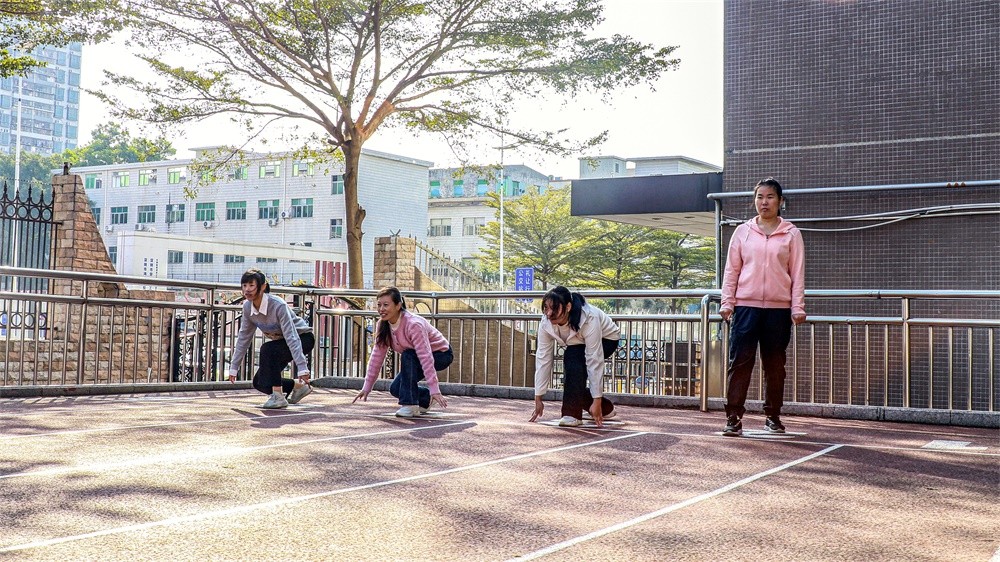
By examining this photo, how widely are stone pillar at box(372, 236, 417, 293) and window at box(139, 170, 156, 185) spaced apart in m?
43.4

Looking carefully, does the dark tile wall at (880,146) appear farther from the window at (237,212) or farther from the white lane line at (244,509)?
the window at (237,212)

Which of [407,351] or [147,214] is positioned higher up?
[147,214]

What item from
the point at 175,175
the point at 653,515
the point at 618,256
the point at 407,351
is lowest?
the point at 653,515

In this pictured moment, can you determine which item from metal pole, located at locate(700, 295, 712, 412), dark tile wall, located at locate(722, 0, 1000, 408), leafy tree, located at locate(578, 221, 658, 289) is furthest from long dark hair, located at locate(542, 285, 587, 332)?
leafy tree, located at locate(578, 221, 658, 289)

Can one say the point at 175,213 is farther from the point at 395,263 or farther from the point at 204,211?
the point at 395,263

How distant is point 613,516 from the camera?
15.1ft

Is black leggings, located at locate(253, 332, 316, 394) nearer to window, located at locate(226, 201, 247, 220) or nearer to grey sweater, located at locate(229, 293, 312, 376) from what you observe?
grey sweater, located at locate(229, 293, 312, 376)

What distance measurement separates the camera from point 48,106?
143000 mm

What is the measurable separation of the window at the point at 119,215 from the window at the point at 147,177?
7.07ft

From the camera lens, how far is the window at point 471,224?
6744 centimetres

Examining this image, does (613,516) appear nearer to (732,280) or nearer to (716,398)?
(732,280)

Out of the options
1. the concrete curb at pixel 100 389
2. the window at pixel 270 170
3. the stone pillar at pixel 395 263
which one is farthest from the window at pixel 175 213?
the concrete curb at pixel 100 389

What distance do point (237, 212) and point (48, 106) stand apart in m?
97.4

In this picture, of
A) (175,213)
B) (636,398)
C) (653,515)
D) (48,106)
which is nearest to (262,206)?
(175,213)
